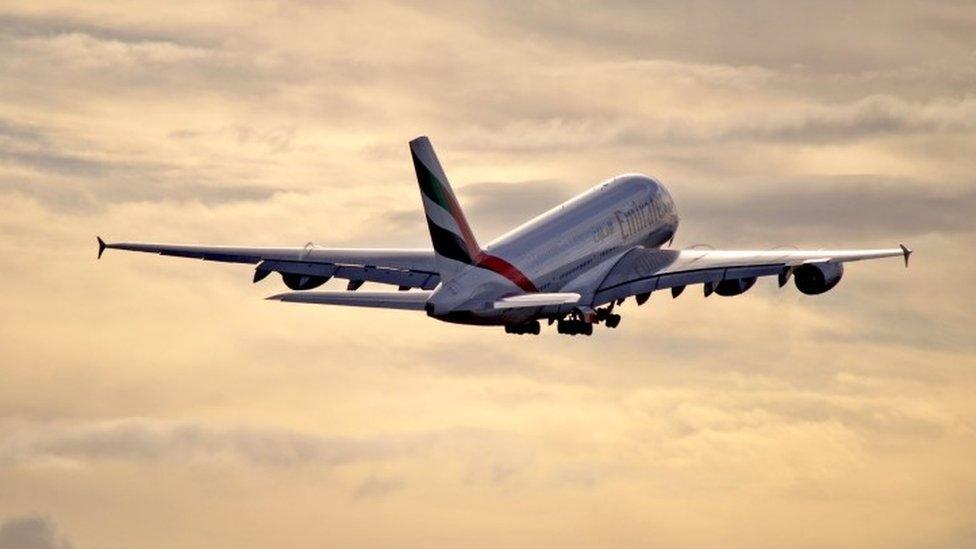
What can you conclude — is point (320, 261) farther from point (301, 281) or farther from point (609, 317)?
point (609, 317)

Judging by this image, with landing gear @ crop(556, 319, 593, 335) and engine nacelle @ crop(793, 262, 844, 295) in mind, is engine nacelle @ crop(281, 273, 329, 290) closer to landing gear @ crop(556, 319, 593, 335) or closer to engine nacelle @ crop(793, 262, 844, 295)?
landing gear @ crop(556, 319, 593, 335)

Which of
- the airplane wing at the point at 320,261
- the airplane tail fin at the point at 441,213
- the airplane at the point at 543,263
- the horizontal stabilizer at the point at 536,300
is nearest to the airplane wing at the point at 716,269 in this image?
the airplane at the point at 543,263

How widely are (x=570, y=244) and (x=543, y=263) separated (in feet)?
12.2

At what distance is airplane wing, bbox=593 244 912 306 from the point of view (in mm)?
89688

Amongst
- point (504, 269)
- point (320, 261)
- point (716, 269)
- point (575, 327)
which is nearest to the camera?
point (504, 269)

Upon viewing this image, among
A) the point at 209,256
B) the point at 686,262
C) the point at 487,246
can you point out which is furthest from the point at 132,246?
the point at 686,262

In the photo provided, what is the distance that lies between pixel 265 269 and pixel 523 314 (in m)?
15.0

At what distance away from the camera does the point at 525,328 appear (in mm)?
85375

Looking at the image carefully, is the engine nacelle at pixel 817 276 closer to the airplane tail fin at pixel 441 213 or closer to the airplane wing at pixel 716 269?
the airplane wing at pixel 716 269

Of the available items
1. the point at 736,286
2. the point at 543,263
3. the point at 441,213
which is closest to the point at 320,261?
the point at 543,263

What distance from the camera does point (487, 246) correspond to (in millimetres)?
84875

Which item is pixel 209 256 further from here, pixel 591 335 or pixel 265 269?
pixel 591 335

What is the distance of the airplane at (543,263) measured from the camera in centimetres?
7975

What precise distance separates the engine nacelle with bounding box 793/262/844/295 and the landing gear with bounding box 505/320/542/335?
43.4ft
